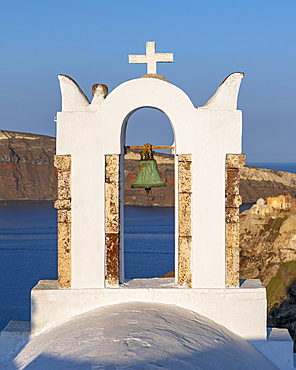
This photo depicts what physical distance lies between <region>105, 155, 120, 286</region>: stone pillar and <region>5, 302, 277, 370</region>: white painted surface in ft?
1.23

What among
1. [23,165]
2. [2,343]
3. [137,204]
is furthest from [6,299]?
[23,165]

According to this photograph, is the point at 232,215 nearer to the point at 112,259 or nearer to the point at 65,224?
the point at 112,259

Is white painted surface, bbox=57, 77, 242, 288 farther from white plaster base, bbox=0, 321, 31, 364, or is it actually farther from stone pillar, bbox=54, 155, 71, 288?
white plaster base, bbox=0, 321, 31, 364

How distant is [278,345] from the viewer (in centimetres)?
450

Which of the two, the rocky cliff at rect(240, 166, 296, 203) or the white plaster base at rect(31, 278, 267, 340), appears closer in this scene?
the white plaster base at rect(31, 278, 267, 340)

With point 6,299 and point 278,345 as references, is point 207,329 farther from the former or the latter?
point 6,299

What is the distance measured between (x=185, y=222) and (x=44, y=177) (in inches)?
2678

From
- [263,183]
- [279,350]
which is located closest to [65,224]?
[279,350]

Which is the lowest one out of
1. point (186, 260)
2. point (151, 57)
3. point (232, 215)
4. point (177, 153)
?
point (186, 260)

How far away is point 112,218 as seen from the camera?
4.58 meters

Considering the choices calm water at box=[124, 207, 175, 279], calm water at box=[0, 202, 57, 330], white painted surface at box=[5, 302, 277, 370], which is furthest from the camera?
calm water at box=[124, 207, 175, 279]

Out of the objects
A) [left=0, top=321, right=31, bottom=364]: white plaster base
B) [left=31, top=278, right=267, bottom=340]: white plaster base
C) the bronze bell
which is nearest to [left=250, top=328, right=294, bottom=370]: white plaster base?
[left=31, top=278, right=267, bottom=340]: white plaster base

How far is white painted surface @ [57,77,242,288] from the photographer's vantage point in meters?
4.58

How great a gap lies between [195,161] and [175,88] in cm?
79
